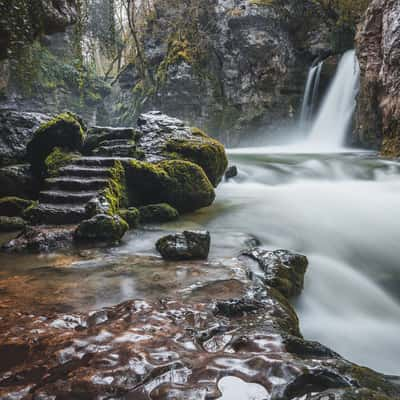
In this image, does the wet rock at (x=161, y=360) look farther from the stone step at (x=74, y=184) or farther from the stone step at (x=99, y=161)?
the stone step at (x=99, y=161)

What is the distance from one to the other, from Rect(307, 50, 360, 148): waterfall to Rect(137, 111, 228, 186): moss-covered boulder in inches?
356

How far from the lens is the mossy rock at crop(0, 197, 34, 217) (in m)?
4.92

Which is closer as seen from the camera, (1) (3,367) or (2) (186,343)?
(1) (3,367)

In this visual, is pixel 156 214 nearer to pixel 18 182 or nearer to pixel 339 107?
pixel 18 182

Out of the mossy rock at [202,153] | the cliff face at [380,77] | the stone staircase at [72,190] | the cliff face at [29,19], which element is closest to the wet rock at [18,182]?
the stone staircase at [72,190]

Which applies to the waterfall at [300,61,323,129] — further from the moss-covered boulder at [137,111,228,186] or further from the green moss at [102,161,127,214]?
the green moss at [102,161,127,214]

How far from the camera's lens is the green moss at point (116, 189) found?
4621mm

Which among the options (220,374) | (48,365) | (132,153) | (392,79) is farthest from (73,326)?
(392,79)

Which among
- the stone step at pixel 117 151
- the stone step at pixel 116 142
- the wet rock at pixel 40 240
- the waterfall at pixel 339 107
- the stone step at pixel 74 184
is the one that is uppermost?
the waterfall at pixel 339 107

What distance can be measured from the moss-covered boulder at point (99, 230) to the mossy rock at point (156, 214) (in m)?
1.05

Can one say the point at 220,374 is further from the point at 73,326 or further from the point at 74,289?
the point at 74,289

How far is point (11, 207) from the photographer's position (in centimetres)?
494

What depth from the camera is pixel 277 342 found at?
1.73 metres

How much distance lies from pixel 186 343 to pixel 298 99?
1664cm
